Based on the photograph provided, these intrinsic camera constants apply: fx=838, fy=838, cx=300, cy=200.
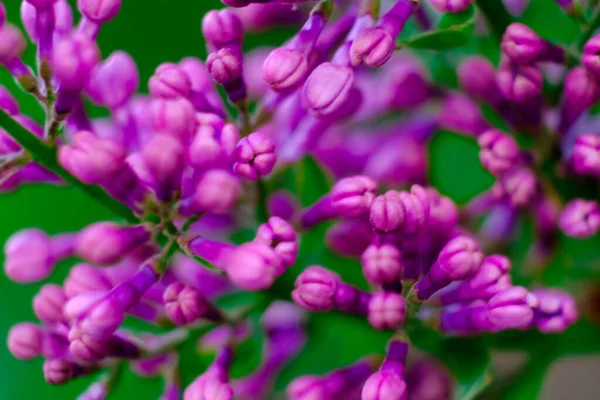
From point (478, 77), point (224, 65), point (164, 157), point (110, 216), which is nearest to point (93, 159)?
point (164, 157)

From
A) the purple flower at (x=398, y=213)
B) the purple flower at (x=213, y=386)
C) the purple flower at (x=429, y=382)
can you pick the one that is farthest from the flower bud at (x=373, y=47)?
the purple flower at (x=429, y=382)

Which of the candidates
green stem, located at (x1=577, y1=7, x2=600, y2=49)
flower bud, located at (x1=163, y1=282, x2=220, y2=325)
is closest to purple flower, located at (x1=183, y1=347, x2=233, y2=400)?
flower bud, located at (x1=163, y1=282, x2=220, y2=325)

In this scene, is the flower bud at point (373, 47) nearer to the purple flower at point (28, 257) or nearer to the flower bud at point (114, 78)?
the flower bud at point (114, 78)

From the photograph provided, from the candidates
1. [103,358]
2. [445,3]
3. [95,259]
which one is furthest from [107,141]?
[445,3]

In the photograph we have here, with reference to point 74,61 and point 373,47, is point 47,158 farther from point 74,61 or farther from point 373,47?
point 373,47

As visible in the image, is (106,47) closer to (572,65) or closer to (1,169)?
(1,169)

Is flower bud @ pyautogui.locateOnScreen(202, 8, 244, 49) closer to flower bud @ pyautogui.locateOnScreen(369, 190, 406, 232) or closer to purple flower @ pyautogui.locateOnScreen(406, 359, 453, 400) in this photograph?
flower bud @ pyautogui.locateOnScreen(369, 190, 406, 232)
